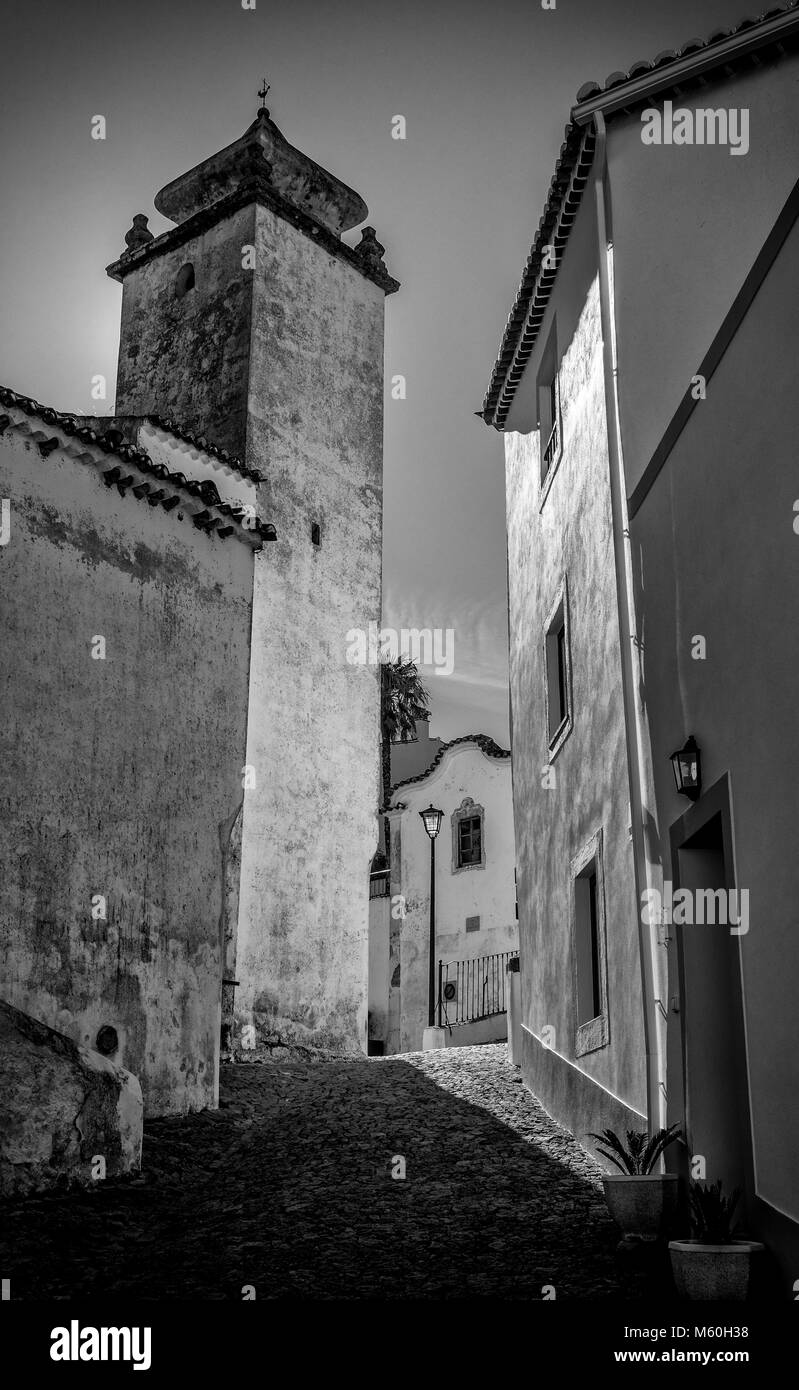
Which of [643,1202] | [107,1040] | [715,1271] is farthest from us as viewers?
[107,1040]

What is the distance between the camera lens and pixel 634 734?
8.68 m

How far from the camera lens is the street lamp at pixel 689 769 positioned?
7410mm

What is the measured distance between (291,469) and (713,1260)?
16.0 m

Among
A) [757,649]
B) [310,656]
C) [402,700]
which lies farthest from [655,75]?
[402,700]

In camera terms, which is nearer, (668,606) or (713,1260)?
(713,1260)

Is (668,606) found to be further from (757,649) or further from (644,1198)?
(644,1198)

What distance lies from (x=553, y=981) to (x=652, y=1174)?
4582mm

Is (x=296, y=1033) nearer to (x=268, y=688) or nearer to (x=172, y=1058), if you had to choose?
(x=268, y=688)

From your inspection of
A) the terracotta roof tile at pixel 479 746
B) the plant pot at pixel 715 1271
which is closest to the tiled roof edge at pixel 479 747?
the terracotta roof tile at pixel 479 746

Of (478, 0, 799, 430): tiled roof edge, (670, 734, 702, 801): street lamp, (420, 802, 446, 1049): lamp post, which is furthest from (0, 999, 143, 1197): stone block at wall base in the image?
(420, 802, 446, 1049): lamp post

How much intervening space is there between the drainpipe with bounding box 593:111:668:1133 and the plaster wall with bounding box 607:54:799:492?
0.10 metres

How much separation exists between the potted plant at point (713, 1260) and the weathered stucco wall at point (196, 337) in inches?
605

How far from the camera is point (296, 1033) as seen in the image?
18.2 meters
